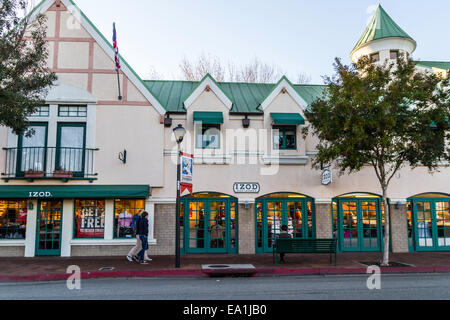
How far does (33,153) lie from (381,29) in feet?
59.7

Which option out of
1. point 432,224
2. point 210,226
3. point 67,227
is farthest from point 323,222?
point 67,227

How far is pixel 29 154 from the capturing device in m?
13.9

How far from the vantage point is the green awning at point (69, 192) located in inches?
515

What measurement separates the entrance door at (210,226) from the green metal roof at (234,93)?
399cm

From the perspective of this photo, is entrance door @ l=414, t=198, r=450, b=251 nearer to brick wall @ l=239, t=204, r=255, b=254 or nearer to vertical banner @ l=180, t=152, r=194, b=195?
brick wall @ l=239, t=204, r=255, b=254

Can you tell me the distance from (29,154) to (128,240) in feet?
17.1

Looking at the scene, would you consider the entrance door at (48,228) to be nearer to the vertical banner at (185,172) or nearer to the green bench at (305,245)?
the vertical banner at (185,172)

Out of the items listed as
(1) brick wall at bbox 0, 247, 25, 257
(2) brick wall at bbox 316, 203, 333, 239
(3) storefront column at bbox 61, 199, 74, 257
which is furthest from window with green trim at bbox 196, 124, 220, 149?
(1) brick wall at bbox 0, 247, 25, 257

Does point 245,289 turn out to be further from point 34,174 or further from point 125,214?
point 34,174

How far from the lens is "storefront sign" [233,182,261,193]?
1459cm

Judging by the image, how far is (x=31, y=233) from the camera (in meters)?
13.7

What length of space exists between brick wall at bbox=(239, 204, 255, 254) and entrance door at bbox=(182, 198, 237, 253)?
0.26 meters

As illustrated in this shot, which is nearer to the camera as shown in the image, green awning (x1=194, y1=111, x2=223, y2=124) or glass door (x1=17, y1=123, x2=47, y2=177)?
glass door (x1=17, y1=123, x2=47, y2=177)
